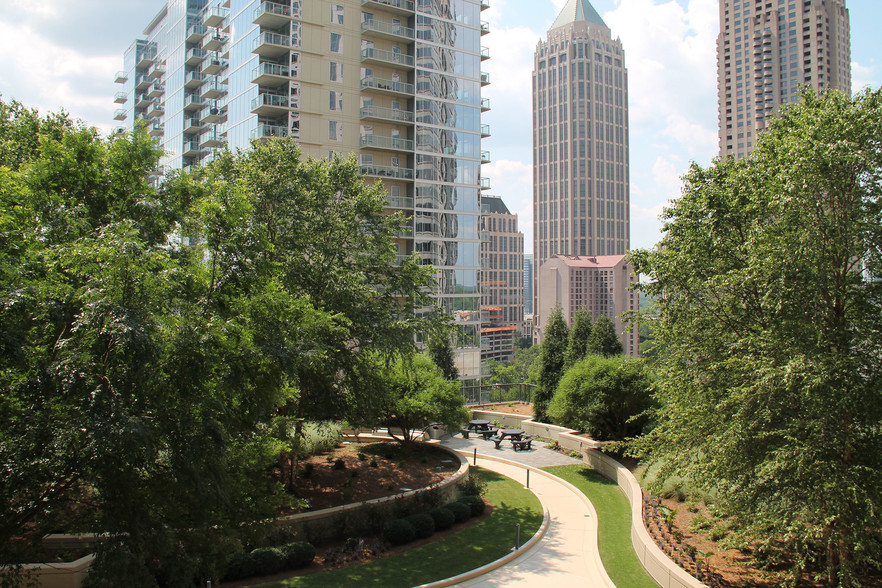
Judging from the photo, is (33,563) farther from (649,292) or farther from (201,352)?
(649,292)

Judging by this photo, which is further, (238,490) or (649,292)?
(649,292)

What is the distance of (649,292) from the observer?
17.2 meters

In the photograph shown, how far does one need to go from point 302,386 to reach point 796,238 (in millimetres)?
14833

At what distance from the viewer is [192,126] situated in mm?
61781

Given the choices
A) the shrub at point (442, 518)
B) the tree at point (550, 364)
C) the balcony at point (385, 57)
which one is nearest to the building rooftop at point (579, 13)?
the balcony at point (385, 57)

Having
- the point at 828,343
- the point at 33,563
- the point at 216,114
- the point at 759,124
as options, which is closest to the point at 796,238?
the point at 828,343

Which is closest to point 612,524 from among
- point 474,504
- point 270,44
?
point 474,504

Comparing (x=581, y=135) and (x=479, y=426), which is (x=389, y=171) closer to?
(x=479, y=426)

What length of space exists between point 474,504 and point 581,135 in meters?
159

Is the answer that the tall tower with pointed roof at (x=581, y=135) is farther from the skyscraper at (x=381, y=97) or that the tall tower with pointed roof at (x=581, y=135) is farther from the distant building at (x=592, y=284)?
the skyscraper at (x=381, y=97)

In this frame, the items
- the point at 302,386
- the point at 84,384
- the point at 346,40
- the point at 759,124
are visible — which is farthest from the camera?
the point at 759,124

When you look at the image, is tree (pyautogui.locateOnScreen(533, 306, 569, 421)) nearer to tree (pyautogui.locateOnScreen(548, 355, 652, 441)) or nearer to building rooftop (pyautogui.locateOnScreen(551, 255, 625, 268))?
tree (pyautogui.locateOnScreen(548, 355, 652, 441))

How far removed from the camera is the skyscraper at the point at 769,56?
120 m

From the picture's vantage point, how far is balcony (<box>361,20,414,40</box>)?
50250 millimetres
